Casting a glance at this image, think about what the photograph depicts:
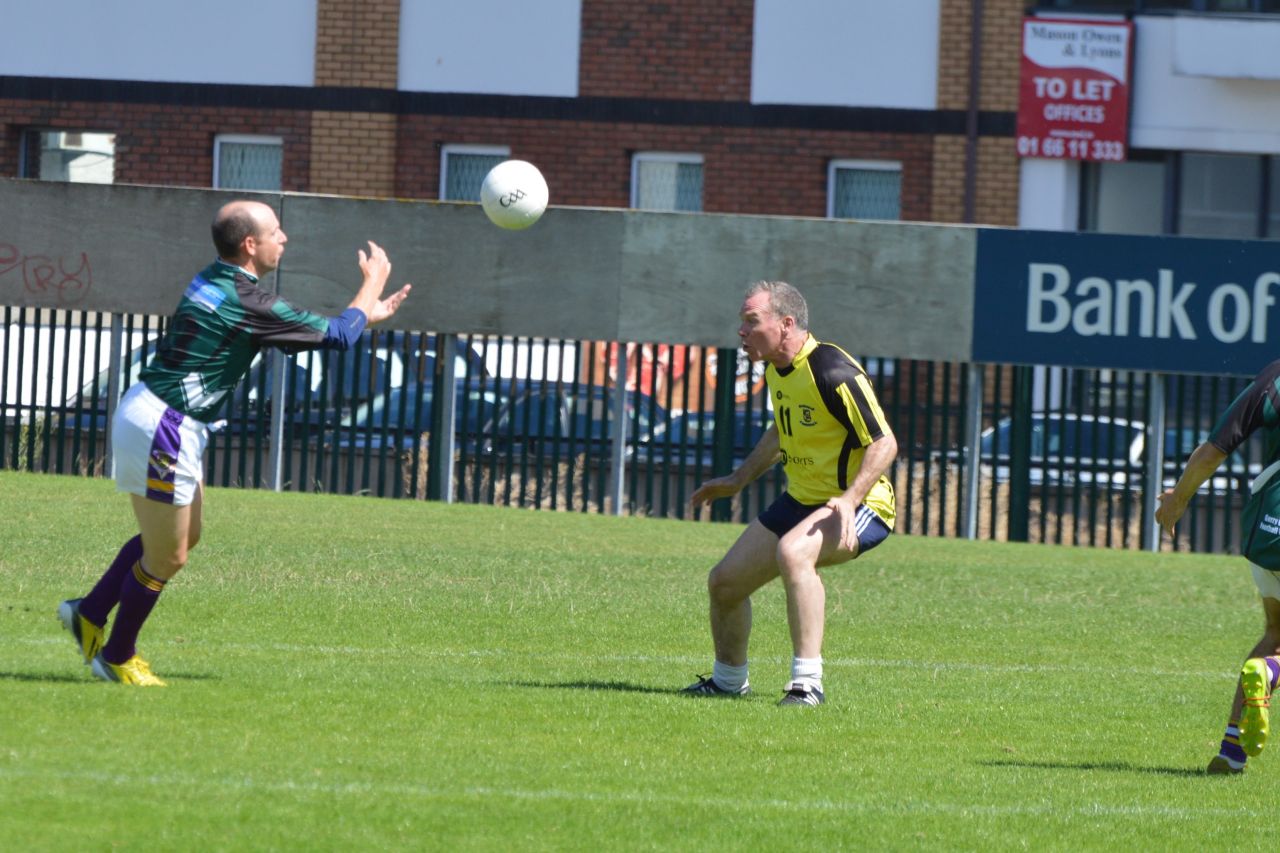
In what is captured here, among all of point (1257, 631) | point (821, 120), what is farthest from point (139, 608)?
point (821, 120)

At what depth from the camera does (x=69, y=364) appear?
23.0 meters

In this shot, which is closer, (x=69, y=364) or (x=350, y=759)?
(x=350, y=759)

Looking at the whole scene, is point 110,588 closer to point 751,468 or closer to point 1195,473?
point 751,468

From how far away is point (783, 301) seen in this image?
366 inches

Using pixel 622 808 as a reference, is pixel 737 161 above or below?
above

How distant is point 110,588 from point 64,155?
2651cm

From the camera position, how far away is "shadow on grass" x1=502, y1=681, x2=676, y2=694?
9508mm

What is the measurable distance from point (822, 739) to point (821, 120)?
75.2 feet

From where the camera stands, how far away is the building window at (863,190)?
30922 millimetres

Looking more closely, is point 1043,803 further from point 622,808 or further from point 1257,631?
point 1257,631

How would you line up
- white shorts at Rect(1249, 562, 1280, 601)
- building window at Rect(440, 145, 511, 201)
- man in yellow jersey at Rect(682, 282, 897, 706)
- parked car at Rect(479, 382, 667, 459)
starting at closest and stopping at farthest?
white shorts at Rect(1249, 562, 1280, 601)
man in yellow jersey at Rect(682, 282, 897, 706)
parked car at Rect(479, 382, 667, 459)
building window at Rect(440, 145, 511, 201)

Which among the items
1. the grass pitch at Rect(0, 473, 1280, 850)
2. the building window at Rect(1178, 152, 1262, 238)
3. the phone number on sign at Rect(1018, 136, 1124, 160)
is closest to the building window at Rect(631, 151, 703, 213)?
the phone number on sign at Rect(1018, 136, 1124, 160)

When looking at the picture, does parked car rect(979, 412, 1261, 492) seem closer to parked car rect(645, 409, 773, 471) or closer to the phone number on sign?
parked car rect(645, 409, 773, 471)

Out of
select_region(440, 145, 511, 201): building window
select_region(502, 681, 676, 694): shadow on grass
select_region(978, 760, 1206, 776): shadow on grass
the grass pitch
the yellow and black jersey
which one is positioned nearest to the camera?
the grass pitch
